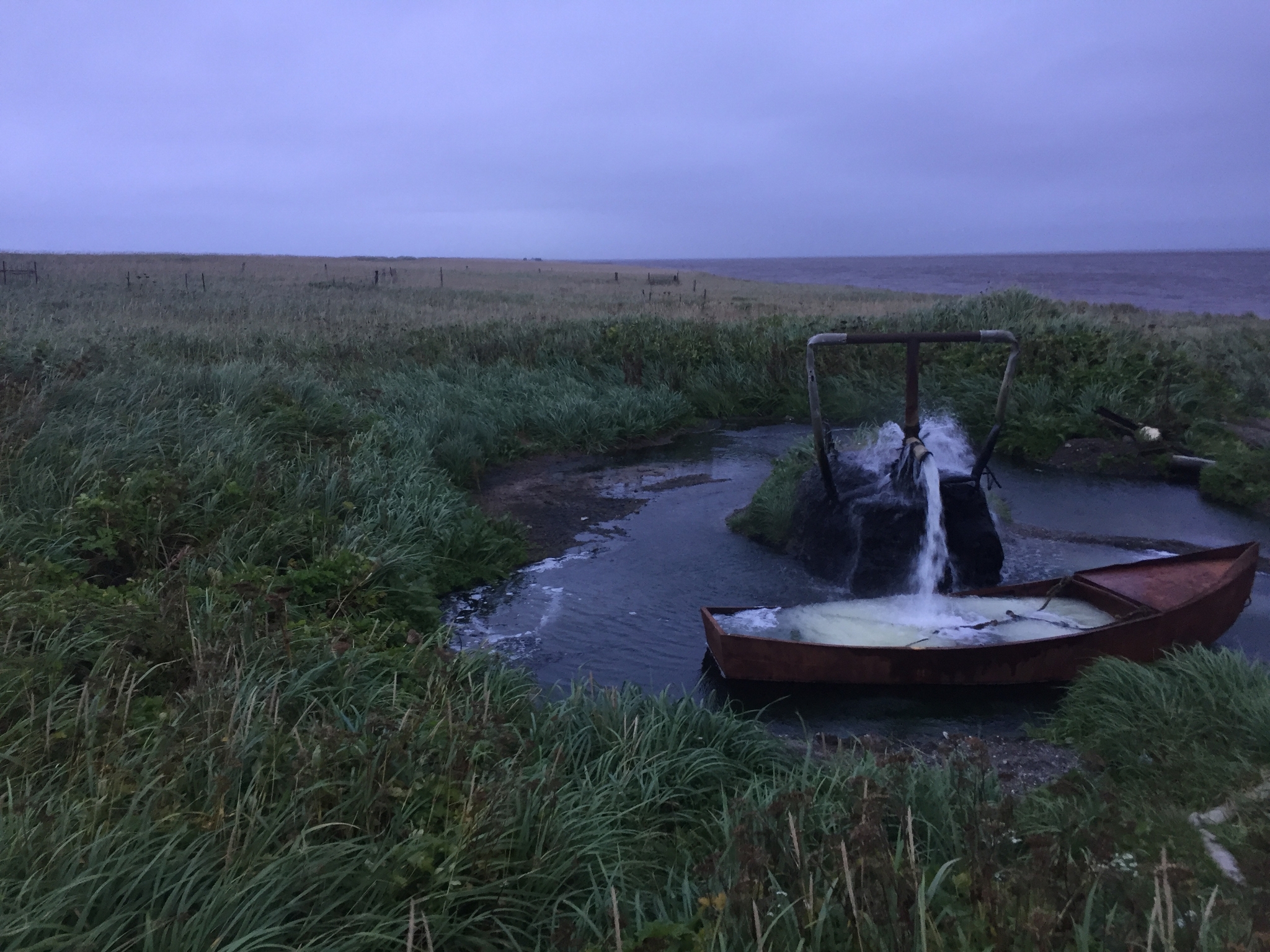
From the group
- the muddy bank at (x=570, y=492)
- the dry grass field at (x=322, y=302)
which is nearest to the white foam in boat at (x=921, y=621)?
the muddy bank at (x=570, y=492)

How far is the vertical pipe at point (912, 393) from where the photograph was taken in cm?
895

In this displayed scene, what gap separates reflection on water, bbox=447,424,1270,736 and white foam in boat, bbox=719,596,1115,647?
48cm

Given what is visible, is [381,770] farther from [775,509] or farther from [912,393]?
[775,509]

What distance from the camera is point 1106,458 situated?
48.8ft

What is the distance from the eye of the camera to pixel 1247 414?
16516mm

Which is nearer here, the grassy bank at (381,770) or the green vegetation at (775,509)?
the grassy bank at (381,770)

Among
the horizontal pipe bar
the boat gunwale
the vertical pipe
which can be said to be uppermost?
the horizontal pipe bar

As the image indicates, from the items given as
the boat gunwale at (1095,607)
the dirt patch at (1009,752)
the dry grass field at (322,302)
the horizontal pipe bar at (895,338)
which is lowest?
the dirt patch at (1009,752)

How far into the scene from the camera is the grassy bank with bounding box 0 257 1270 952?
3.10 metres

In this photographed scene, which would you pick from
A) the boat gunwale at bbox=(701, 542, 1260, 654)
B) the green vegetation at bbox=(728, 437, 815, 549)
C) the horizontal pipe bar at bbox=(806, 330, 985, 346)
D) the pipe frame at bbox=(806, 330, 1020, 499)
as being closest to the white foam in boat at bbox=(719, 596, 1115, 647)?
the boat gunwale at bbox=(701, 542, 1260, 654)

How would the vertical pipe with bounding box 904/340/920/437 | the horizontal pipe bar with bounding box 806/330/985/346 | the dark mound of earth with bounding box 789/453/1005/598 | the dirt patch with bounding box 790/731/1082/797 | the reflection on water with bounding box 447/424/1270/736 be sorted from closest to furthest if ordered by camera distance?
the dirt patch with bounding box 790/731/1082/797 → the reflection on water with bounding box 447/424/1270/736 → the horizontal pipe bar with bounding box 806/330/985/346 → the vertical pipe with bounding box 904/340/920/437 → the dark mound of earth with bounding box 789/453/1005/598

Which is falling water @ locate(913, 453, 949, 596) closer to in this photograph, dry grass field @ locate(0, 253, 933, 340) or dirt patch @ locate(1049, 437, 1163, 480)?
dirt patch @ locate(1049, 437, 1163, 480)

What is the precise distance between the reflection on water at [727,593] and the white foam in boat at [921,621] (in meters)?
0.48

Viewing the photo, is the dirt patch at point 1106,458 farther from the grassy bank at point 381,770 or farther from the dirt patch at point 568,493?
the grassy bank at point 381,770
